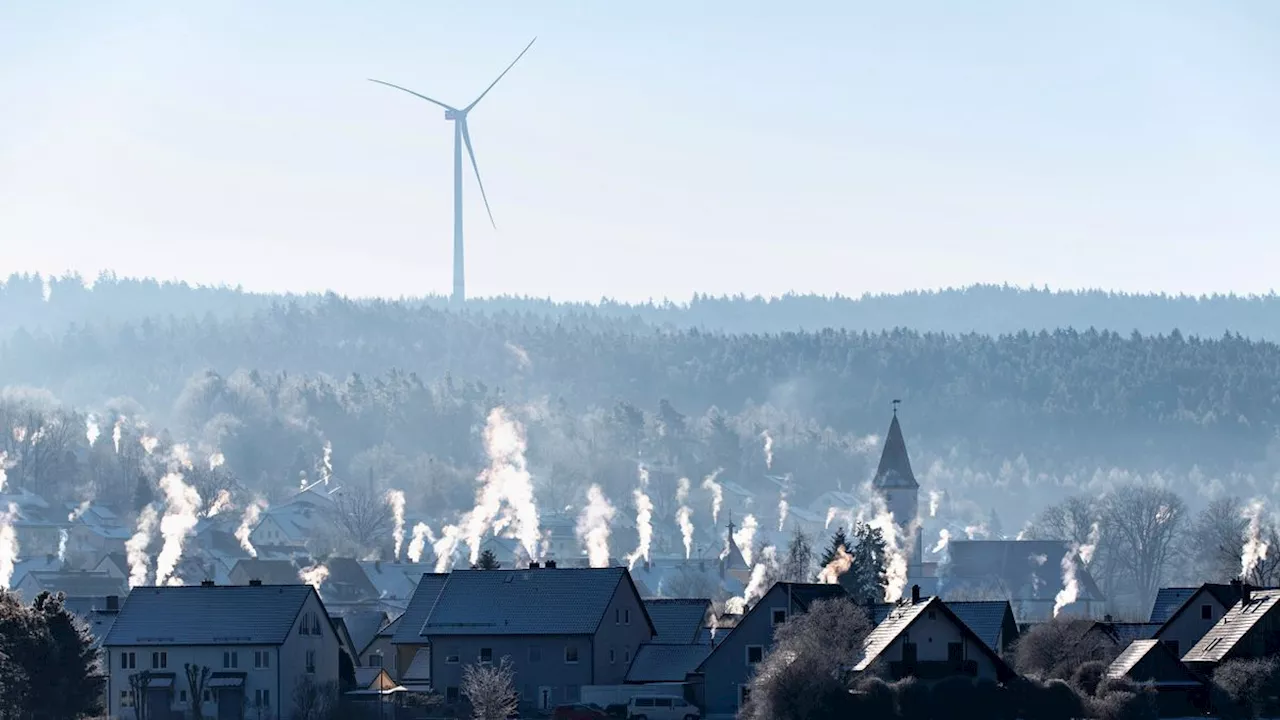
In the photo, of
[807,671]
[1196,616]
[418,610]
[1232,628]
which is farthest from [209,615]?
[1232,628]

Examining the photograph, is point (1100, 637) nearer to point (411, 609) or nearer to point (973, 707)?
point (973, 707)

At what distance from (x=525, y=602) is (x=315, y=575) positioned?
259ft

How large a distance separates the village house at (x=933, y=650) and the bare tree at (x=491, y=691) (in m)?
11.1

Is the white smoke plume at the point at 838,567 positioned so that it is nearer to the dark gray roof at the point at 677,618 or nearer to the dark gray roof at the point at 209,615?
the dark gray roof at the point at 677,618

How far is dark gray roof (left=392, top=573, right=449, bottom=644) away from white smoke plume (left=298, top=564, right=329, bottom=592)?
215ft

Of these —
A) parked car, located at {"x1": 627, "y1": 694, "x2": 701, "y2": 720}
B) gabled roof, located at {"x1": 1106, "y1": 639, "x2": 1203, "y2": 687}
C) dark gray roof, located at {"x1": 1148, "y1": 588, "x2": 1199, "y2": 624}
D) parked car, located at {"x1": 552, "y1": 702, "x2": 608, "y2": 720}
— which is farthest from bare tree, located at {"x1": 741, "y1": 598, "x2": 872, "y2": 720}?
dark gray roof, located at {"x1": 1148, "y1": 588, "x2": 1199, "y2": 624}

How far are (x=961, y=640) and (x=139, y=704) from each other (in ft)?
91.1

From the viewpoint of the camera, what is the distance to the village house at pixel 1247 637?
275ft

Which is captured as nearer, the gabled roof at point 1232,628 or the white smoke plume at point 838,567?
the gabled roof at point 1232,628

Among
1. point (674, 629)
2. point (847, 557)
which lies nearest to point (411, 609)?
point (674, 629)

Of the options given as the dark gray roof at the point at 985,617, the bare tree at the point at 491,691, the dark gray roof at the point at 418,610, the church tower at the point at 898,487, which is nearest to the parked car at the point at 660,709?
the bare tree at the point at 491,691

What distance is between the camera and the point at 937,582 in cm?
19512

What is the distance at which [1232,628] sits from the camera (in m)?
85.0

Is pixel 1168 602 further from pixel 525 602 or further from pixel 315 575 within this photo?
pixel 315 575
